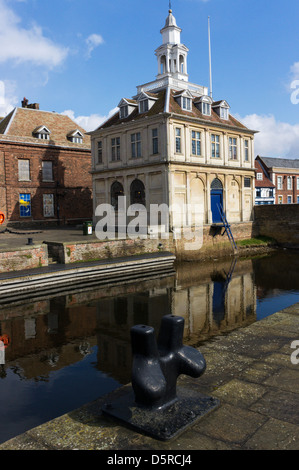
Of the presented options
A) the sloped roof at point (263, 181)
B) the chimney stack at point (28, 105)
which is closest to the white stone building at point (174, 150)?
the chimney stack at point (28, 105)

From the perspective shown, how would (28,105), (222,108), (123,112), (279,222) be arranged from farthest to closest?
1. (28,105)
2. (279,222)
3. (222,108)
4. (123,112)

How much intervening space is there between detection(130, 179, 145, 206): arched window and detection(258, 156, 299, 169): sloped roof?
29.9 m

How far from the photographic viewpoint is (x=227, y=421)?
4566 millimetres

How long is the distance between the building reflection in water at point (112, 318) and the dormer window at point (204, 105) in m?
15.0

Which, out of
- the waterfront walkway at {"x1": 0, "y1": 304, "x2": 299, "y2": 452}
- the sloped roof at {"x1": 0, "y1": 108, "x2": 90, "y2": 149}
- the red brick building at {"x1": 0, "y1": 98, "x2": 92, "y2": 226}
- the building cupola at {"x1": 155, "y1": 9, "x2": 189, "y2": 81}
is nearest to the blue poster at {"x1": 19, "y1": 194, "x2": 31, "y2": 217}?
the red brick building at {"x1": 0, "y1": 98, "x2": 92, "y2": 226}

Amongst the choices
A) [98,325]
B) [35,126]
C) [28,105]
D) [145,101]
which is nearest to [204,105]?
[145,101]

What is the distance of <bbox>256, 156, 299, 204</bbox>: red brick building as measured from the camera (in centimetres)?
5112

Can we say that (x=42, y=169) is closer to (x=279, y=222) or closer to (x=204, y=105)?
(x=204, y=105)

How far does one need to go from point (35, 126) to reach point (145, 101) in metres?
13.2

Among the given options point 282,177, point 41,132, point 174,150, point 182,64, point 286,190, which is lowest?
point 286,190

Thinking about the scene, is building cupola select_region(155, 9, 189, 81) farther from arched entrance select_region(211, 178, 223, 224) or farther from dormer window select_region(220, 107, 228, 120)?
arched entrance select_region(211, 178, 223, 224)

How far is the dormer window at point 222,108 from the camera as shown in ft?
99.0

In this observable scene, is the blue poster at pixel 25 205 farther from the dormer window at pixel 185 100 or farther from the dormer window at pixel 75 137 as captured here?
the dormer window at pixel 185 100
